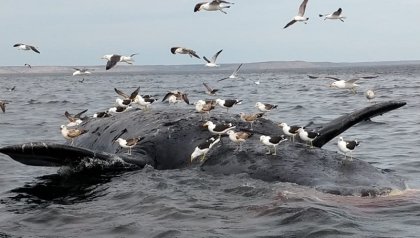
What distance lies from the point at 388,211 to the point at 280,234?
163 centimetres

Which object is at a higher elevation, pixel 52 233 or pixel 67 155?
pixel 67 155

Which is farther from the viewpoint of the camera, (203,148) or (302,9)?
(302,9)

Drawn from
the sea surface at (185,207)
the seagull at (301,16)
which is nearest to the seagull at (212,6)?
the seagull at (301,16)

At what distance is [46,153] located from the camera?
9398mm

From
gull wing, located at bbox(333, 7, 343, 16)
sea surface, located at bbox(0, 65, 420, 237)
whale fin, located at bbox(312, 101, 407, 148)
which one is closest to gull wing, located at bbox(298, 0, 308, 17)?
gull wing, located at bbox(333, 7, 343, 16)

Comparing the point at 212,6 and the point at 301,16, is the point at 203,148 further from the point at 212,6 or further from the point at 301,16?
the point at 301,16

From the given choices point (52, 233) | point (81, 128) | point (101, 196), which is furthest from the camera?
point (81, 128)

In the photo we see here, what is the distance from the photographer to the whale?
Answer: 28.2ft

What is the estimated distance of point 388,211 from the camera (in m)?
7.72

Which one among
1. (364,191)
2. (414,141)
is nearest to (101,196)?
(364,191)

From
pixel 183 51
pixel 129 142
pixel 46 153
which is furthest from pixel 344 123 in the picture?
pixel 183 51

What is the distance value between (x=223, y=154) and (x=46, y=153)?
9.09 ft

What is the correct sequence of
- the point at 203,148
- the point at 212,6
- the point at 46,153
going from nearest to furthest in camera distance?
the point at 46,153, the point at 203,148, the point at 212,6

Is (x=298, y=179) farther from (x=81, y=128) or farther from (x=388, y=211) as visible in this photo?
(x=81, y=128)
